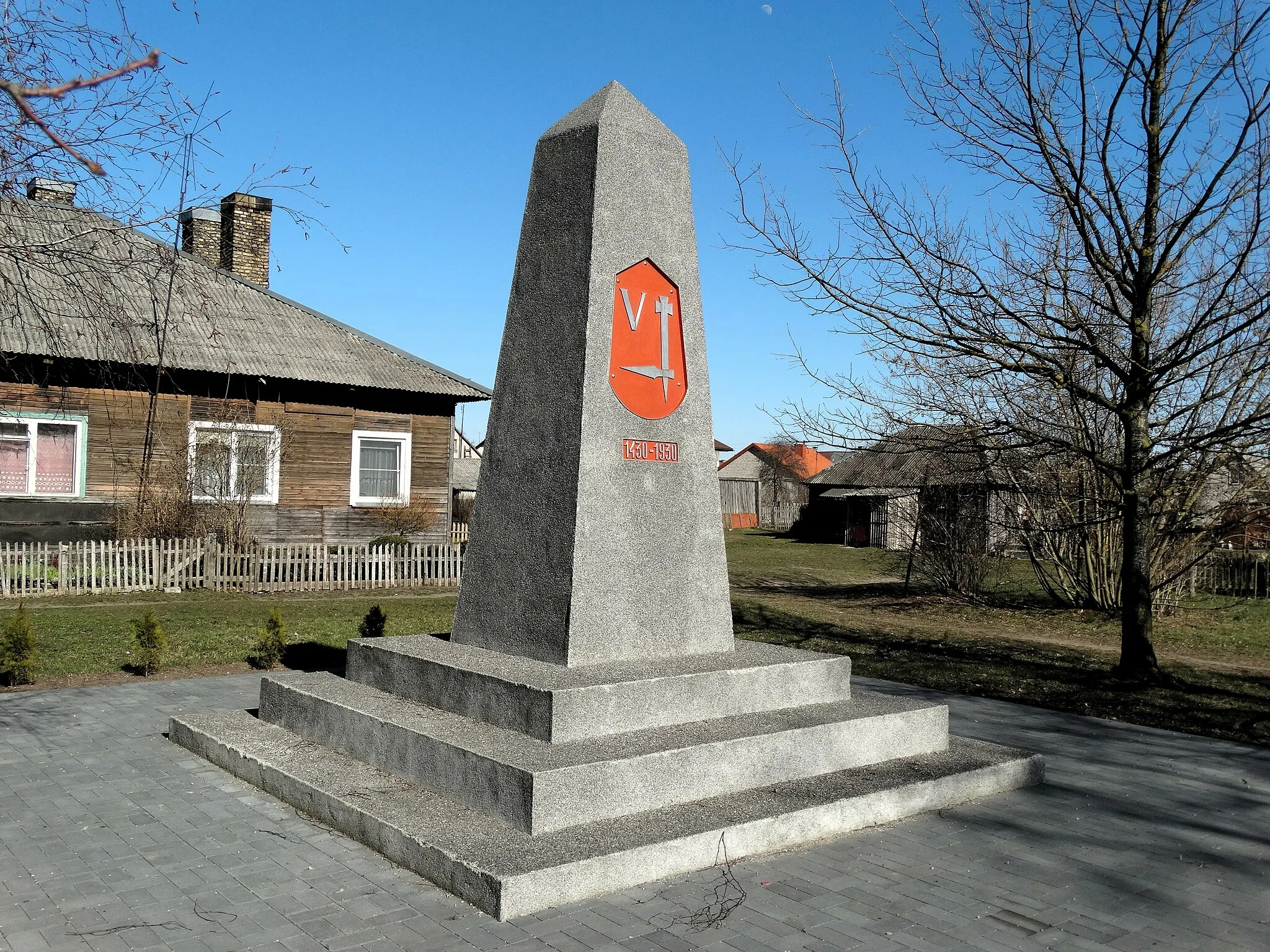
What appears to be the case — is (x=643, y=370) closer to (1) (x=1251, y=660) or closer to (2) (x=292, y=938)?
(2) (x=292, y=938)

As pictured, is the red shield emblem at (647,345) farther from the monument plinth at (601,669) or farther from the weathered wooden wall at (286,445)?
the weathered wooden wall at (286,445)

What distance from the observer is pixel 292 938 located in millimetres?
3922

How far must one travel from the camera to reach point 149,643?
9695 millimetres

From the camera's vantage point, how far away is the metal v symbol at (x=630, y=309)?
6398 millimetres

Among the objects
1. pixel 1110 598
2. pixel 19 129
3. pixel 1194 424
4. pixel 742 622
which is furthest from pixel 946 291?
pixel 1110 598

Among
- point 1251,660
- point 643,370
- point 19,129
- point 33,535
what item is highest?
point 19,129

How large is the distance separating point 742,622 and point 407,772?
1024 centimetres

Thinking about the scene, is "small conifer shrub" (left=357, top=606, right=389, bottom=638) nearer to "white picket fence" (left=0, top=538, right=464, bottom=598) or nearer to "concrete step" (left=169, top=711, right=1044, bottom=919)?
"concrete step" (left=169, top=711, right=1044, bottom=919)

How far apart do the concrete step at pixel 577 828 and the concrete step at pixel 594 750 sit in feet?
0.24

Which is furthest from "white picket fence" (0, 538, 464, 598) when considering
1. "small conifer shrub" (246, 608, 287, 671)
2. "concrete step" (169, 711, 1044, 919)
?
"concrete step" (169, 711, 1044, 919)

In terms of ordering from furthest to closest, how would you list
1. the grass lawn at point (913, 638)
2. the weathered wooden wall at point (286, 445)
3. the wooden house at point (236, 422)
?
the weathered wooden wall at point (286, 445) → the wooden house at point (236, 422) → the grass lawn at point (913, 638)

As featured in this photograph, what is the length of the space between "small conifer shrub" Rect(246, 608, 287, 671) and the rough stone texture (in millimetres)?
4188

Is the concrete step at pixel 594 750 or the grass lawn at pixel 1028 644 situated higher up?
the concrete step at pixel 594 750

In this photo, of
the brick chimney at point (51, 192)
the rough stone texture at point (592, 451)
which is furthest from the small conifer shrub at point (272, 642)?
the brick chimney at point (51, 192)
